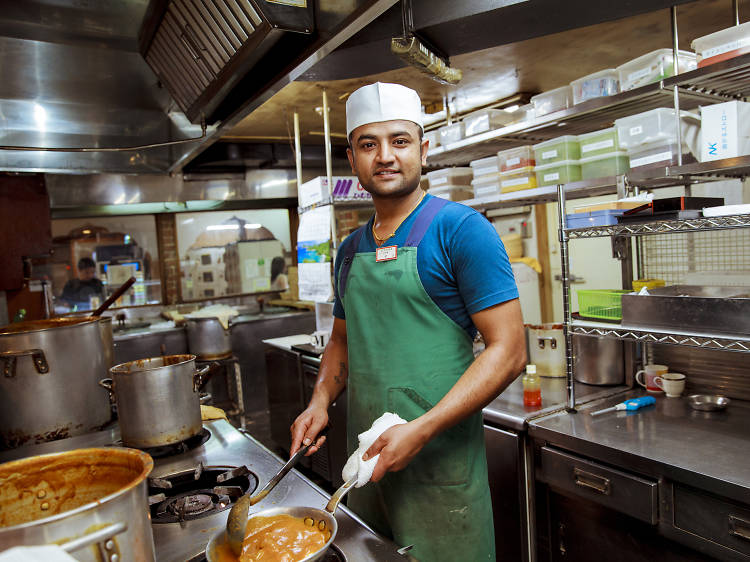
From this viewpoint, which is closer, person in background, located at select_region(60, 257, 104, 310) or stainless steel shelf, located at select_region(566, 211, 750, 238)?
stainless steel shelf, located at select_region(566, 211, 750, 238)

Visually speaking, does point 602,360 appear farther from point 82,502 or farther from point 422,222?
point 82,502

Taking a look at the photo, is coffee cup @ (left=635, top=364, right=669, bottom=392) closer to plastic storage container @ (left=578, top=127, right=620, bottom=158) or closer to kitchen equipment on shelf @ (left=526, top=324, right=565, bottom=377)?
kitchen equipment on shelf @ (left=526, top=324, right=565, bottom=377)

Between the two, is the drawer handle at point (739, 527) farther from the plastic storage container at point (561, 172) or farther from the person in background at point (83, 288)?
the person in background at point (83, 288)

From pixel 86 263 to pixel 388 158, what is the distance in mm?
5840

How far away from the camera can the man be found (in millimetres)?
1375

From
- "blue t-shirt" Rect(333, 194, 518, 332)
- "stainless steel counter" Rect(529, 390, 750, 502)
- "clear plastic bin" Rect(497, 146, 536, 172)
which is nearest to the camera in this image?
"blue t-shirt" Rect(333, 194, 518, 332)

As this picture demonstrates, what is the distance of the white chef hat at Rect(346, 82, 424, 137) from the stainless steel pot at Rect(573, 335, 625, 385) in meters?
1.57

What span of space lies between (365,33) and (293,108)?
2356mm

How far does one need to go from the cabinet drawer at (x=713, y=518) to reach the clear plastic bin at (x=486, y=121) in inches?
76.9

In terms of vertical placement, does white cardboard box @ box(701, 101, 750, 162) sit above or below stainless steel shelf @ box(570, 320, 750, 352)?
above

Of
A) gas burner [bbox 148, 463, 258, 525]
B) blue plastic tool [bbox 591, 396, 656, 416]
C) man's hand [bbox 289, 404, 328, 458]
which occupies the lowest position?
blue plastic tool [bbox 591, 396, 656, 416]

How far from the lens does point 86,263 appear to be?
623 centimetres

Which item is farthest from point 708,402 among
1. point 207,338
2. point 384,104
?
point 207,338

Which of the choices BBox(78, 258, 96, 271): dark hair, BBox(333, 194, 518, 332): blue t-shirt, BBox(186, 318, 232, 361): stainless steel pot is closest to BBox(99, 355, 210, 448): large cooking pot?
BBox(333, 194, 518, 332): blue t-shirt
